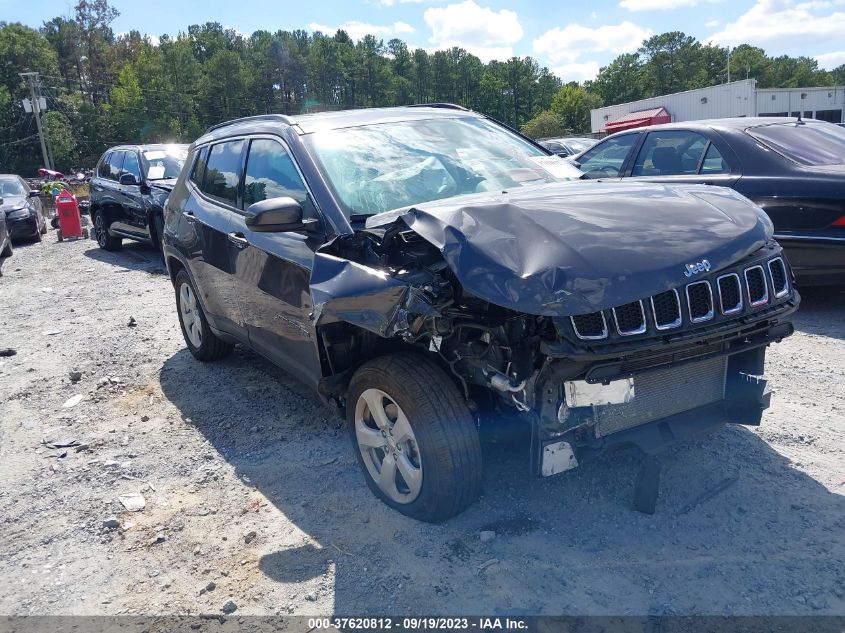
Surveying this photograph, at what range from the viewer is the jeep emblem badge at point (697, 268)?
2.74 metres

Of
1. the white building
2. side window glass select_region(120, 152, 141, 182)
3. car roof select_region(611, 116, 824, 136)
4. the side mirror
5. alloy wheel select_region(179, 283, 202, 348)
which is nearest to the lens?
the side mirror

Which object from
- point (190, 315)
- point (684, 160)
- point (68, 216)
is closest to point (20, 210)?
point (68, 216)

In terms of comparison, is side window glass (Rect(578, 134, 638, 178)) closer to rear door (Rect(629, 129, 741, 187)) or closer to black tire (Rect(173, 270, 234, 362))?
rear door (Rect(629, 129, 741, 187))

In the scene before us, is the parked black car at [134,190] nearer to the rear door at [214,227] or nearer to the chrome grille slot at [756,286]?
the rear door at [214,227]

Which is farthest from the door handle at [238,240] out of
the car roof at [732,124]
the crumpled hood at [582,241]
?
the car roof at [732,124]

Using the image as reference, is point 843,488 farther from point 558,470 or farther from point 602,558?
point 558,470

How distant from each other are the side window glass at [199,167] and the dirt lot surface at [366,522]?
1.73m

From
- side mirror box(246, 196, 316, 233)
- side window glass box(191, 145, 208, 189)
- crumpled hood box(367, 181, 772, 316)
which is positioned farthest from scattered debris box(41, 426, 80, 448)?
crumpled hood box(367, 181, 772, 316)

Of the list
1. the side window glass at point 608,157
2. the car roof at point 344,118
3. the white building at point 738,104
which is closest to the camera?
the car roof at point 344,118

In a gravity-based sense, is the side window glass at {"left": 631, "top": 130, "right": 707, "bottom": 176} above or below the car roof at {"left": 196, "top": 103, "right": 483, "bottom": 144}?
below

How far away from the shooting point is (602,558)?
2.95 metres

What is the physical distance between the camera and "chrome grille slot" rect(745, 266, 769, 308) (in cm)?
297

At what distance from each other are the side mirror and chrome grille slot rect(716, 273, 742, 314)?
6.71ft

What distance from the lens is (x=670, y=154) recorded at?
22.2ft
